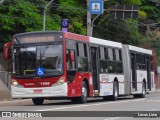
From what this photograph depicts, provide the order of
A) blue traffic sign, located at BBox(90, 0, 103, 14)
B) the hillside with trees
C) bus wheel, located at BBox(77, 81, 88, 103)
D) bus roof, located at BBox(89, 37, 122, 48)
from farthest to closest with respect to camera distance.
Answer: the hillside with trees, blue traffic sign, located at BBox(90, 0, 103, 14), bus roof, located at BBox(89, 37, 122, 48), bus wheel, located at BBox(77, 81, 88, 103)

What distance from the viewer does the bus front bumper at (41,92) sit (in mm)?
24344

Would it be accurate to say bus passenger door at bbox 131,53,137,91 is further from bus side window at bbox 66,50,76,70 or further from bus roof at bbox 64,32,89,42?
bus side window at bbox 66,50,76,70

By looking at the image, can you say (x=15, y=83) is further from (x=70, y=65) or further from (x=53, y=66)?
(x=70, y=65)

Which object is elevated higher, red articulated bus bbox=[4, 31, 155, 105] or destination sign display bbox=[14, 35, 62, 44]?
destination sign display bbox=[14, 35, 62, 44]

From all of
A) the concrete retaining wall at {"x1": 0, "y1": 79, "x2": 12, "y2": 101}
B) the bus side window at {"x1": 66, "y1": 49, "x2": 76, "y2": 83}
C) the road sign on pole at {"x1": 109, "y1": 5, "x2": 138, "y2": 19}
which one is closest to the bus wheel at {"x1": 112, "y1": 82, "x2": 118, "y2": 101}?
the bus side window at {"x1": 66, "y1": 49, "x2": 76, "y2": 83}

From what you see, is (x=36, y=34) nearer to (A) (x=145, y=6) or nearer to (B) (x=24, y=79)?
(B) (x=24, y=79)

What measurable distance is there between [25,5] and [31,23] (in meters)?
1.61

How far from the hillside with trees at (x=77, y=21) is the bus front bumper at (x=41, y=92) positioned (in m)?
18.1

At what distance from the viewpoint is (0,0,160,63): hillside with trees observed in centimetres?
4441

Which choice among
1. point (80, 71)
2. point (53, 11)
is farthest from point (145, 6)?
point (80, 71)

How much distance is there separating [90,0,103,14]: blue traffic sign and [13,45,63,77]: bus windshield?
47.7ft

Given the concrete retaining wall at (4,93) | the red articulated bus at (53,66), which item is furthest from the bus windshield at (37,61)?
the concrete retaining wall at (4,93)

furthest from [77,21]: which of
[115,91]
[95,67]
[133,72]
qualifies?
[95,67]

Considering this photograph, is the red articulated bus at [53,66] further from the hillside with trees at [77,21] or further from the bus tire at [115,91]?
the hillside with trees at [77,21]
